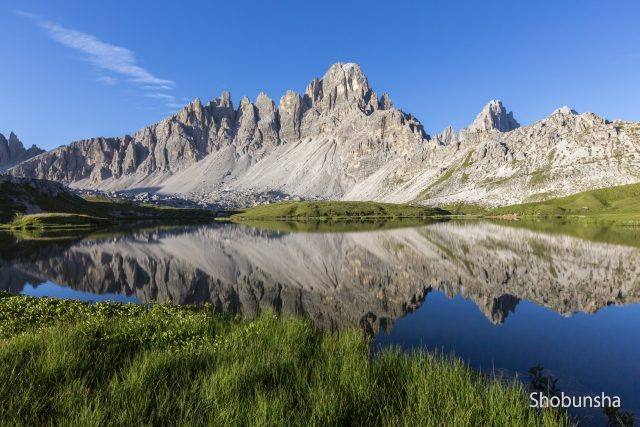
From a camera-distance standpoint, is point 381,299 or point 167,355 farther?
point 381,299

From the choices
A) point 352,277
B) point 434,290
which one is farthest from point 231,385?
point 352,277

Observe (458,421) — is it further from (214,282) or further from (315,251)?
(315,251)

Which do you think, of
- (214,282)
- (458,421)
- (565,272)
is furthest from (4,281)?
(565,272)

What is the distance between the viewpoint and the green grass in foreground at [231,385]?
31.7 ft

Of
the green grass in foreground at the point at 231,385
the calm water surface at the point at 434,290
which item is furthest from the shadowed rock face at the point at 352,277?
the green grass in foreground at the point at 231,385

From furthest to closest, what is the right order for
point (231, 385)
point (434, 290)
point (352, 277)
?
1. point (352, 277)
2. point (434, 290)
3. point (231, 385)

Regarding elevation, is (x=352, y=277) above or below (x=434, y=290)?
below

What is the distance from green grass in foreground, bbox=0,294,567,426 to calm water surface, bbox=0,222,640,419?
5.61m

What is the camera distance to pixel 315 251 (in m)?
77.2

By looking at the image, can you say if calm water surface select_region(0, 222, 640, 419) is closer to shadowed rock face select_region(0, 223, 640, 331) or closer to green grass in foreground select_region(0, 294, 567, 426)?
shadowed rock face select_region(0, 223, 640, 331)

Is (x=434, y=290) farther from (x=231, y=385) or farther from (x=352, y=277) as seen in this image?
(x=231, y=385)

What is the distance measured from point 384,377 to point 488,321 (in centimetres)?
2037

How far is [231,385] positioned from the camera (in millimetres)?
11406

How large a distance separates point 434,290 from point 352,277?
38.0 feet
